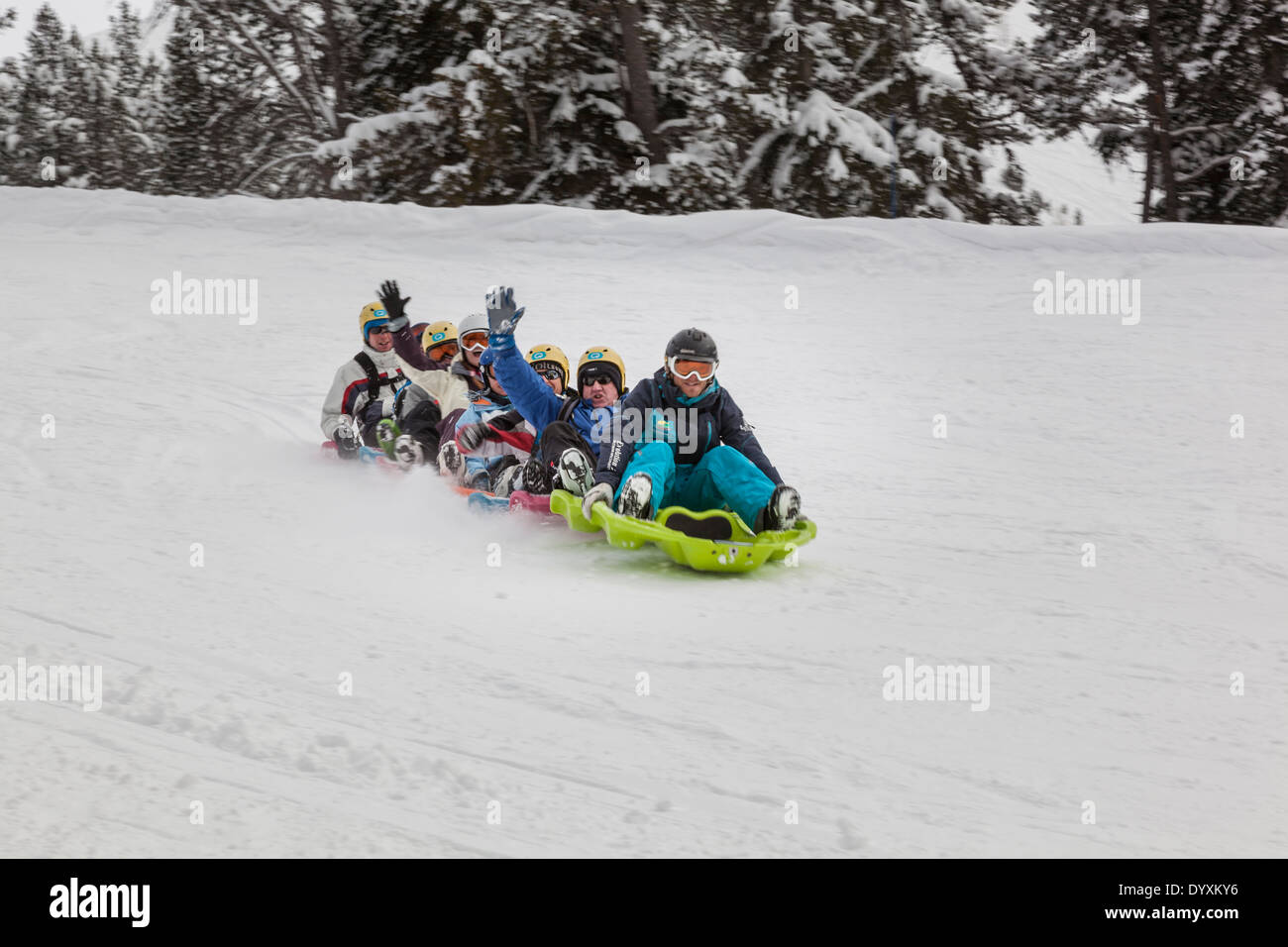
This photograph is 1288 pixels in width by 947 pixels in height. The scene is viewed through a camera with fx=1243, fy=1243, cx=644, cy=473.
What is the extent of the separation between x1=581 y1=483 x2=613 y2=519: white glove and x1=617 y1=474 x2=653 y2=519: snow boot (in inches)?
5.6

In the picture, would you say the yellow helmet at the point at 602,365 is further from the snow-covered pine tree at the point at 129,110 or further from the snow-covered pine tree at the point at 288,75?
the snow-covered pine tree at the point at 129,110

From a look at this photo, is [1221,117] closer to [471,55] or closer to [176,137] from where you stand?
[471,55]

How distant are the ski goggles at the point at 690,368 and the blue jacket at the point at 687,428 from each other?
9 centimetres

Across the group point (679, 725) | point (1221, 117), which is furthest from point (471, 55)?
point (679, 725)

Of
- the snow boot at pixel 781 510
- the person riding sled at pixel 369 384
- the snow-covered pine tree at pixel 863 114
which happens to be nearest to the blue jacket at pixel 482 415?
the person riding sled at pixel 369 384

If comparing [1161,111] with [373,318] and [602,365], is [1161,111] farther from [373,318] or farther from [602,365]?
[602,365]

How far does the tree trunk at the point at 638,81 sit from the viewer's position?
1739 cm

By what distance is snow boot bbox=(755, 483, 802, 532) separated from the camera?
5.01 meters

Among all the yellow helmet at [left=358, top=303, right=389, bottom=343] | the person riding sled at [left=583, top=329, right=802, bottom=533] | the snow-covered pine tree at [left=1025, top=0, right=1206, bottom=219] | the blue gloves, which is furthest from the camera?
the snow-covered pine tree at [left=1025, top=0, right=1206, bottom=219]

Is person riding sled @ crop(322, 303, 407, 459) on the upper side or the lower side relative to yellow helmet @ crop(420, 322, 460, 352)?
lower

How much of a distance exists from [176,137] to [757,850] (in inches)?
1135

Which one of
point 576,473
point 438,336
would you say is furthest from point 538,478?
point 438,336

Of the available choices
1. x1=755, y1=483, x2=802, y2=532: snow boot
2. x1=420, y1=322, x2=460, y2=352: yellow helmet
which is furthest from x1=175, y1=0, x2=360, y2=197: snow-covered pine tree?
x1=755, y1=483, x2=802, y2=532: snow boot

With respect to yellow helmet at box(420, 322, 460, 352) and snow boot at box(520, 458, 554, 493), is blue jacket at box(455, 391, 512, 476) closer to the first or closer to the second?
snow boot at box(520, 458, 554, 493)
